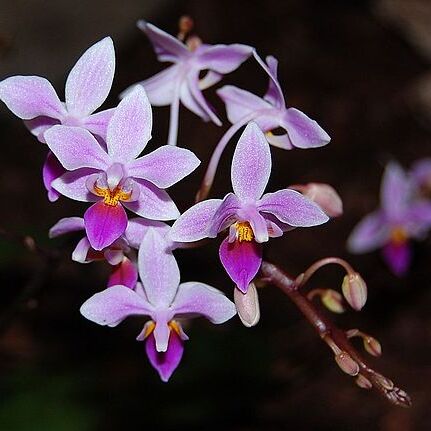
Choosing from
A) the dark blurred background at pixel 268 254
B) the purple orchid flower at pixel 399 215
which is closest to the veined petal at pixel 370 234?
the purple orchid flower at pixel 399 215

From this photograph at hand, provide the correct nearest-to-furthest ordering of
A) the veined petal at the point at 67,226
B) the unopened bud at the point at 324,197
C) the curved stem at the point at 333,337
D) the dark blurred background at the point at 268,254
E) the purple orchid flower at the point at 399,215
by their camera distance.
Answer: the curved stem at the point at 333,337 → the veined petal at the point at 67,226 → the unopened bud at the point at 324,197 → the dark blurred background at the point at 268,254 → the purple orchid flower at the point at 399,215

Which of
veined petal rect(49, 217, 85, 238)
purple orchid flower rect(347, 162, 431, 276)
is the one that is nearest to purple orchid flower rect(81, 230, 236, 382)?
veined petal rect(49, 217, 85, 238)

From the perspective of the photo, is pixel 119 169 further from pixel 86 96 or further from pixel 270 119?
pixel 270 119

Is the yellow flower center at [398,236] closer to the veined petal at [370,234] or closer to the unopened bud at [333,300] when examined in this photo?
the veined petal at [370,234]

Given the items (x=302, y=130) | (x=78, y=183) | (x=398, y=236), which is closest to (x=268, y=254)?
(x=398, y=236)

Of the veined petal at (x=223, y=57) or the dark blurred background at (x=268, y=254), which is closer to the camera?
the veined petal at (x=223, y=57)

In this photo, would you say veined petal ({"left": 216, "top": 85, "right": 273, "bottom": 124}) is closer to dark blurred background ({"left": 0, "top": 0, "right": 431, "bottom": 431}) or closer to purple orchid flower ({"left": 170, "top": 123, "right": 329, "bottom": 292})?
purple orchid flower ({"left": 170, "top": 123, "right": 329, "bottom": 292})

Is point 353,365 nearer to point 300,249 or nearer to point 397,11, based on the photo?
point 300,249

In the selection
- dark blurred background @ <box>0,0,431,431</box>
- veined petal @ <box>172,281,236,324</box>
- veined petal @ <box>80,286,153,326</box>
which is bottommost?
dark blurred background @ <box>0,0,431,431</box>
